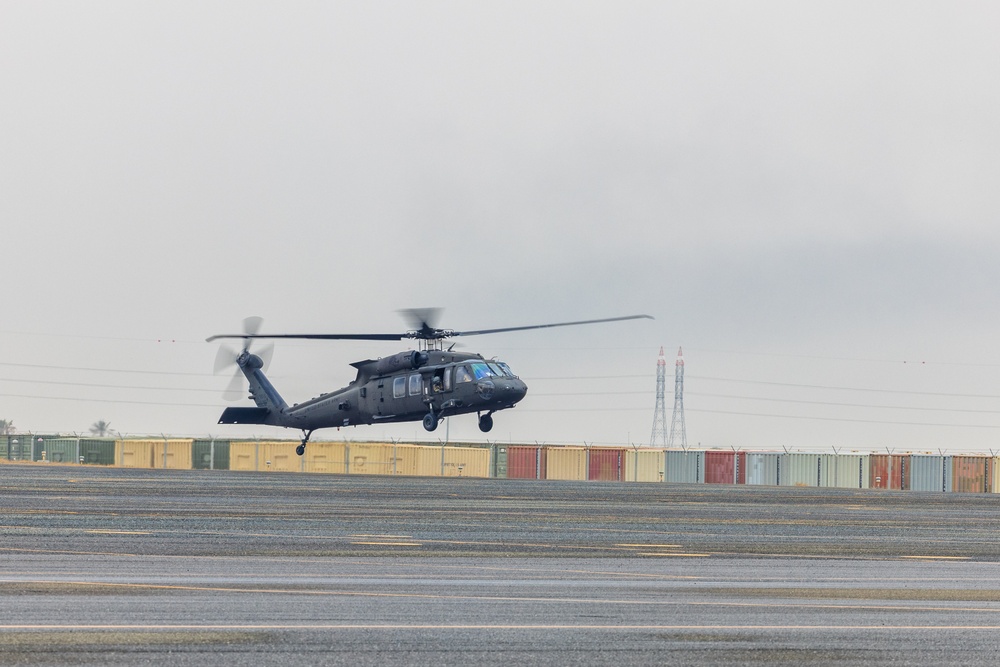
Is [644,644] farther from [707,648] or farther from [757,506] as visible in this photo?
[757,506]

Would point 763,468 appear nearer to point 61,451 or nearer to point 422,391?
point 422,391

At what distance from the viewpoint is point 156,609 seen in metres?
13.1

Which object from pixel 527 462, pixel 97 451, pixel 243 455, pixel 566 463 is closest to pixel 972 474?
pixel 566 463

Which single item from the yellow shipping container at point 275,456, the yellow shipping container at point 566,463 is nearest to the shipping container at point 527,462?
the yellow shipping container at point 566,463

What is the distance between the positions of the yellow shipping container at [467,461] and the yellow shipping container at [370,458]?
4.38 metres

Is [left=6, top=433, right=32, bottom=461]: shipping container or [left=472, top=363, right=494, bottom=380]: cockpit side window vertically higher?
[left=472, top=363, right=494, bottom=380]: cockpit side window

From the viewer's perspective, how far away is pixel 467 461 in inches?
4117

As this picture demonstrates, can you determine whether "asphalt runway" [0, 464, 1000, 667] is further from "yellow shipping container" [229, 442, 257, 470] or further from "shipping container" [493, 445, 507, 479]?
"yellow shipping container" [229, 442, 257, 470]

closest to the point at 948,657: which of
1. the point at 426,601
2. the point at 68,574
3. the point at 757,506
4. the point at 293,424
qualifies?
the point at 426,601

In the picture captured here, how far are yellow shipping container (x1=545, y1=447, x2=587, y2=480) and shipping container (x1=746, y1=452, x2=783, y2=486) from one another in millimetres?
13194

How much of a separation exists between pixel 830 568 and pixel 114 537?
11822 mm

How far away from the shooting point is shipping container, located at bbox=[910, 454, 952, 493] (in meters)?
98.7

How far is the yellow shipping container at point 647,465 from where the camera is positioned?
108m

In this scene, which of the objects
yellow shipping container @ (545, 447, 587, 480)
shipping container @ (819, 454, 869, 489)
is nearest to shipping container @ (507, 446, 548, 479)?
yellow shipping container @ (545, 447, 587, 480)
